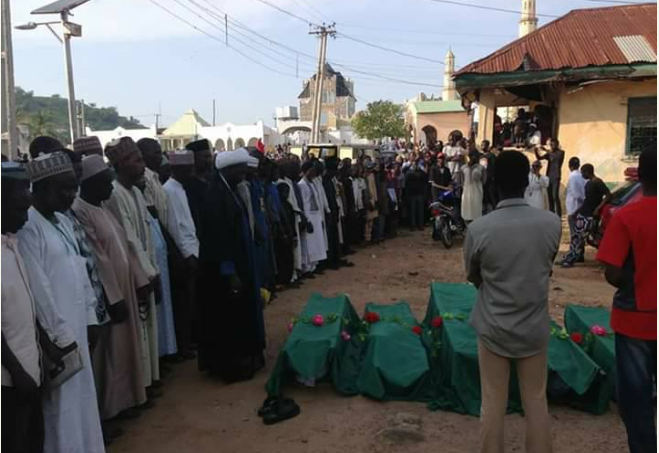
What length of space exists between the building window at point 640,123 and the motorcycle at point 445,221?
4.67 metres

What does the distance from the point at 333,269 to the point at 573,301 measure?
3877 millimetres

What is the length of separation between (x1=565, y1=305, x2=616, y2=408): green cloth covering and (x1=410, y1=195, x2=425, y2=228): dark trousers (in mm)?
8956

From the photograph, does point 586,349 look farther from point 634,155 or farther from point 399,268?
point 634,155

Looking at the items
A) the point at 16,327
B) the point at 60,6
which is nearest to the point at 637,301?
the point at 16,327

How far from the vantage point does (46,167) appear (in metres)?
3.10

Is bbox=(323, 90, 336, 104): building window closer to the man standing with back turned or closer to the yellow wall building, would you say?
the yellow wall building

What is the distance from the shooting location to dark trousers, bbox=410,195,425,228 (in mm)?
14305

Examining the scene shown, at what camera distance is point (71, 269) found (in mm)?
→ 3057

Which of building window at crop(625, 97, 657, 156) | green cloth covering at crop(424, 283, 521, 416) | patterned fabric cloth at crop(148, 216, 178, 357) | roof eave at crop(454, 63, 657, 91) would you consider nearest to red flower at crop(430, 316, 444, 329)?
green cloth covering at crop(424, 283, 521, 416)

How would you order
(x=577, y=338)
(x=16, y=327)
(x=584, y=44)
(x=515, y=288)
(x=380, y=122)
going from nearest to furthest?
(x=16, y=327), (x=515, y=288), (x=577, y=338), (x=584, y=44), (x=380, y=122)

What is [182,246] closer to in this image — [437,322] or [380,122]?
[437,322]

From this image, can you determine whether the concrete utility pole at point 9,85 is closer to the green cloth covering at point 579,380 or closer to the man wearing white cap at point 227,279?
the man wearing white cap at point 227,279

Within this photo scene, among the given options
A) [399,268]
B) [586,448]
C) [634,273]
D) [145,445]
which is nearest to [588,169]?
[399,268]

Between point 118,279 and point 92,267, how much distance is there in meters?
0.37
